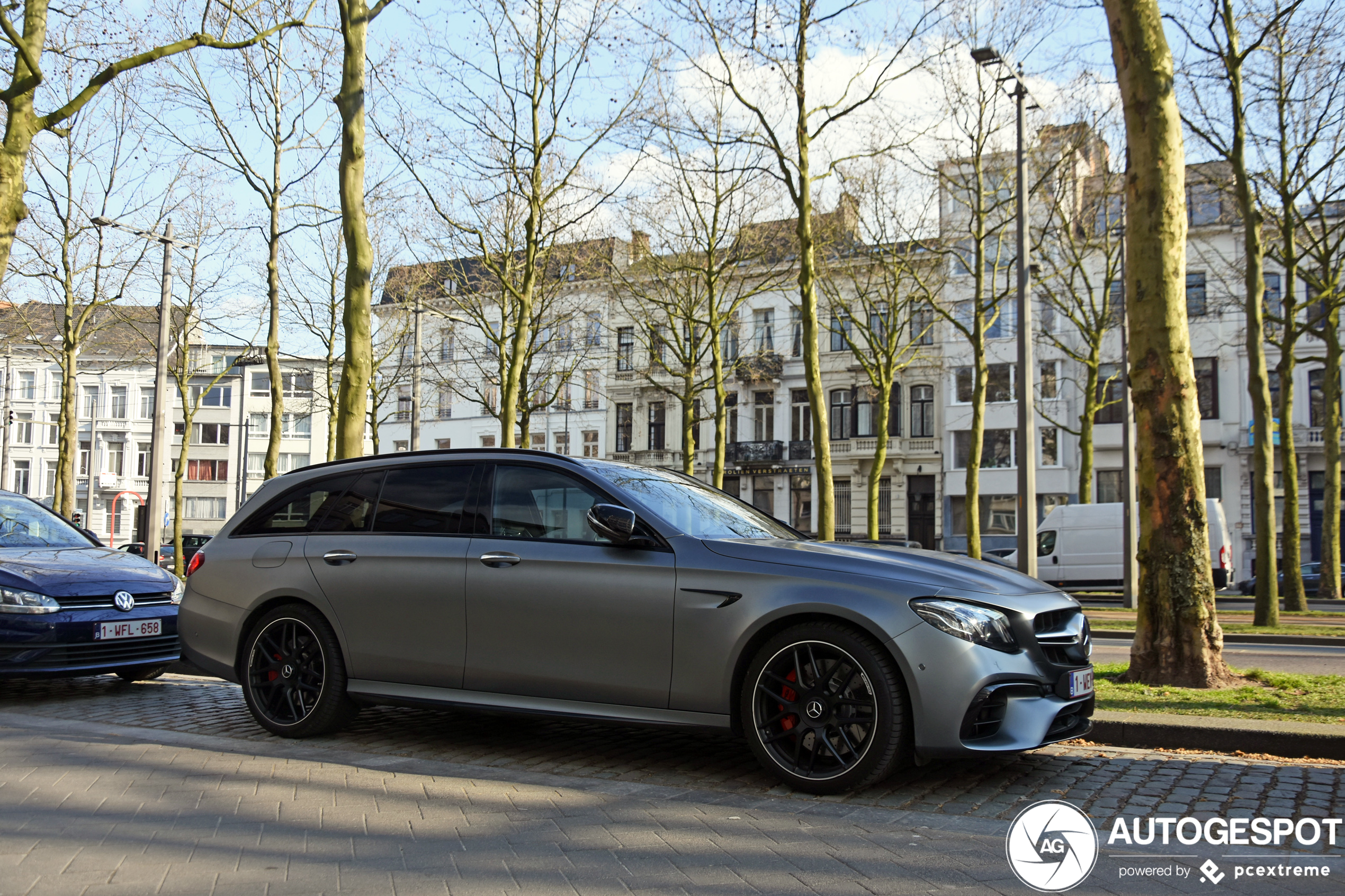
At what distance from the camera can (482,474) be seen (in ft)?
20.5

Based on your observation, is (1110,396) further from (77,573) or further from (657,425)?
(77,573)

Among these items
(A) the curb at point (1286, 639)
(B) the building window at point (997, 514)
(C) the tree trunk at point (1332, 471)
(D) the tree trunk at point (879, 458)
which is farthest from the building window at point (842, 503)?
(A) the curb at point (1286, 639)

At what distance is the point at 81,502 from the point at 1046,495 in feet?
213

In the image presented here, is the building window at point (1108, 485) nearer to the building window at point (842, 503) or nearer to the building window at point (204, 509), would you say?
the building window at point (842, 503)

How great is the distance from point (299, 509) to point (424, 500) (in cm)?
107

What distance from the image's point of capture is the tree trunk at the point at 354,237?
12.7m

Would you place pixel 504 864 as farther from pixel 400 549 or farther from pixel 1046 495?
pixel 1046 495

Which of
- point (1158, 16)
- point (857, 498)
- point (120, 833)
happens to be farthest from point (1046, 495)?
point (120, 833)

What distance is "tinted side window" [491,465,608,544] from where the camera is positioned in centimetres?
582

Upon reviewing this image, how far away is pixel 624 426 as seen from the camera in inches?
2114

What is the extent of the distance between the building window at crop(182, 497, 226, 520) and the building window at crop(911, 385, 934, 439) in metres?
49.5

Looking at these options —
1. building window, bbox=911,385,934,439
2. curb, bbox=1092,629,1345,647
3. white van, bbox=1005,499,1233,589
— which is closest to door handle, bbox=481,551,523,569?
curb, bbox=1092,629,1345,647

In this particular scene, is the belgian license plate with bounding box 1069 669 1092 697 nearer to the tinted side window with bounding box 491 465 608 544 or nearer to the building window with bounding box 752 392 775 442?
the tinted side window with bounding box 491 465 608 544

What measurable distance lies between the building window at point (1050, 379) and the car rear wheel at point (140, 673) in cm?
3847
